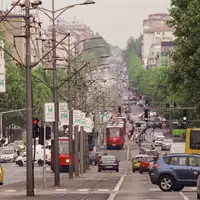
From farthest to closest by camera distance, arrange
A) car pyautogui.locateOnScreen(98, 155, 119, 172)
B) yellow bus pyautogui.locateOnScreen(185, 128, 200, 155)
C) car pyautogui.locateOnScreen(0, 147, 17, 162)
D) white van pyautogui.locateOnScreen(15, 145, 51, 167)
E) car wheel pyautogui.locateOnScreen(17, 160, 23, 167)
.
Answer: car pyautogui.locateOnScreen(0, 147, 17, 162)
car wheel pyautogui.locateOnScreen(17, 160, 23, 167)
white van pyautogui.locateOnScreen(15, 145, 51, 167)
car pyautogui.locateOnScreen(98, 155, 119, 172)
yellow bus pyautogui.locateOnScreen(185, 128, 200, 155)

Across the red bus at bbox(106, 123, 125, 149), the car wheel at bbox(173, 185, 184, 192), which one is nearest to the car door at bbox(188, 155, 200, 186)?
the car wheel at bbox(173, 185, 184, 192)

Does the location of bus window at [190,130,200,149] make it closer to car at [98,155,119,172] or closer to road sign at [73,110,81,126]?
road sign at [73,110,81,126]

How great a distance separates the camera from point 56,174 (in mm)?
56312

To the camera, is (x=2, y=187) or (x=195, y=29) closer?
(x=2, y=187)

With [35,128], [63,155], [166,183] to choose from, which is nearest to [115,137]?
[63,155]

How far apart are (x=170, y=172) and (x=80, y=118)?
24541mm

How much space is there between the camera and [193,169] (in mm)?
46844

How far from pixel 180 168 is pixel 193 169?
55 cm

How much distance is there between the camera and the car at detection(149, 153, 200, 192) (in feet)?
154

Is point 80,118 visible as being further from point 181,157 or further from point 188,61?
point 181,157

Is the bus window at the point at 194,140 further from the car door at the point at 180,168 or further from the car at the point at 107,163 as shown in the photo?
the car door at the point at 180,168

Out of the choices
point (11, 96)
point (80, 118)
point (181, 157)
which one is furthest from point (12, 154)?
point (181, 157)

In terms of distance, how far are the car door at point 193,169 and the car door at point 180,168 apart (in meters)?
0.17

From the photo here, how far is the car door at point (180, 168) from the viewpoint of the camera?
46.9m
